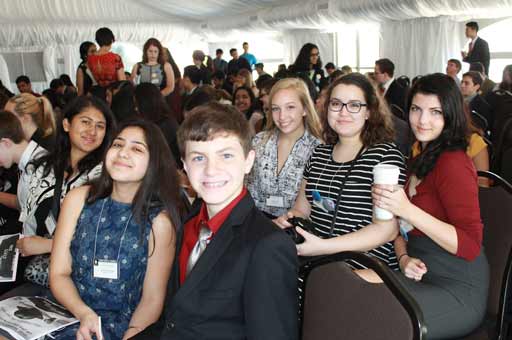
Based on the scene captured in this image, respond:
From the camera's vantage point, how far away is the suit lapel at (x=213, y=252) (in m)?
1.56

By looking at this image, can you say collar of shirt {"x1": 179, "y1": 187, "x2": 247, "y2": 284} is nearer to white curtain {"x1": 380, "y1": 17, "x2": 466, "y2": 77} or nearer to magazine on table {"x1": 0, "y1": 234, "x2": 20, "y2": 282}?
magazine on table {"x1": 0, "y1": 234, "x2": 20, "y2": 282}

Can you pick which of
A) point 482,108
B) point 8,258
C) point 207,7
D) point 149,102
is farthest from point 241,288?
point 207,7

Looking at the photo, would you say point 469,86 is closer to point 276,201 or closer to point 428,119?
point 276,201

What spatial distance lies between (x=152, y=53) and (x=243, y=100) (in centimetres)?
144

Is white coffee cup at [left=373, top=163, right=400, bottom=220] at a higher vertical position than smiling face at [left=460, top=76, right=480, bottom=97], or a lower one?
lower

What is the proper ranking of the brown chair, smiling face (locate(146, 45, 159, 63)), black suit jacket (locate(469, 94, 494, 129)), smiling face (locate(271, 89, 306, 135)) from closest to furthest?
the brown chair → smiling face (locate(271, 89, 306, 135)) → black suit jacket (locate(469, 94, 494, 129)) → smiling face (locate(146, 45, 159, 63))

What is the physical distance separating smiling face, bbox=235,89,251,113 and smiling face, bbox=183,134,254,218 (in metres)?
4.16

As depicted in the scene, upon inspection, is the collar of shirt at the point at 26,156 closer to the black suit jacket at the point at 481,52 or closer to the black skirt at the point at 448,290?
the black skirt at the point at 448,290

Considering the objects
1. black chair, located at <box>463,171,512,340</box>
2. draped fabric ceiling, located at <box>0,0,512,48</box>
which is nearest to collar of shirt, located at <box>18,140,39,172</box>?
black chair, located at <box>463,171,512,340</box>

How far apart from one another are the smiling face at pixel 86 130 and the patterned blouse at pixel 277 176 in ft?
2.99

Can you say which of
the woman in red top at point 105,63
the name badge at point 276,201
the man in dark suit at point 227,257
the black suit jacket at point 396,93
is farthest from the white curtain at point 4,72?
the man in dark suit at point 227,257

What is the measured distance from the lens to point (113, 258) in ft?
6.72

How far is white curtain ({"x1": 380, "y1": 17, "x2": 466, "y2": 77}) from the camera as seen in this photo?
985cm

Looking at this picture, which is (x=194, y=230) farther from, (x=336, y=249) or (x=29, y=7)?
(x=29, y=7)
